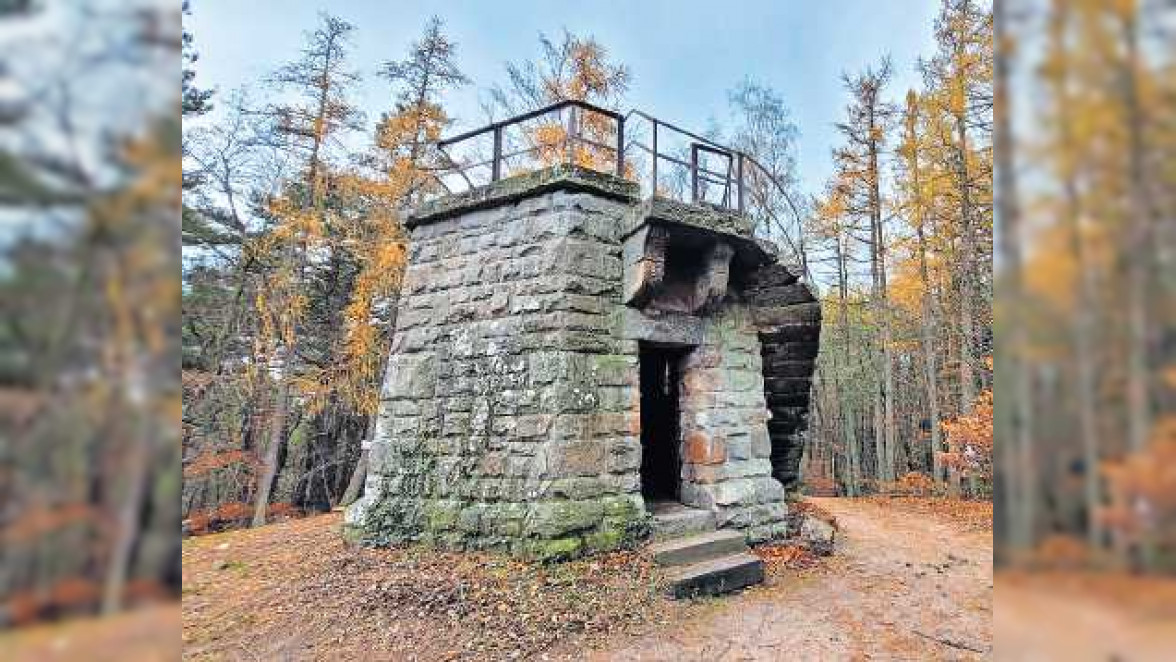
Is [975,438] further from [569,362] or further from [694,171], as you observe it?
[569,362]

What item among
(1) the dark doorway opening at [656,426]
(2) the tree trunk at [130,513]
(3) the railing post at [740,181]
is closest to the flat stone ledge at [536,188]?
(3) the railing post at [740,181]

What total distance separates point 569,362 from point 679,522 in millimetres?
1453

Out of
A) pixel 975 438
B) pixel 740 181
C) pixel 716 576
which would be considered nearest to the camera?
pixel 716 576

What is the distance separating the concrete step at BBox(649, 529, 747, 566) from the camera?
12.2 ft

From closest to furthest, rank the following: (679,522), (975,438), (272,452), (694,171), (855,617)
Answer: (855,617), (679,522), (694,171), (975,438), (272,452)

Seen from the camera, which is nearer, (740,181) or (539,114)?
(539,114)

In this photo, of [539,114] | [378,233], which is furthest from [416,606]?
[378,233]

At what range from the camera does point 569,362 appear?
12.8ft

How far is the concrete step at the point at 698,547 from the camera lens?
3.72 m

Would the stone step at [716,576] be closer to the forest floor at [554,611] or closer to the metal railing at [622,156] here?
the forest floor at [554,611]

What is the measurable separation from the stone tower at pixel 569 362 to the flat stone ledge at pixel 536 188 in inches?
0.5

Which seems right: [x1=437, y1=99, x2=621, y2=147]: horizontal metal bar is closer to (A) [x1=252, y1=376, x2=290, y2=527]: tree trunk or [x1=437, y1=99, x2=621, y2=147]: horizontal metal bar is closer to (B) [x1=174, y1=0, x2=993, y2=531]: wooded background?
(B) [x1=174, y1=0, x2=993, y2=531]: wooded background

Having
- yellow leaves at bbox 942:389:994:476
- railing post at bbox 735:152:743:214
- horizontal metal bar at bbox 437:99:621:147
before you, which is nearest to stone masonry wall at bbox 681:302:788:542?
railing post at bbox 735:152:743:214

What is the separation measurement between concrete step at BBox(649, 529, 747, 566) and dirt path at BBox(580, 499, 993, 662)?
1.15ft
